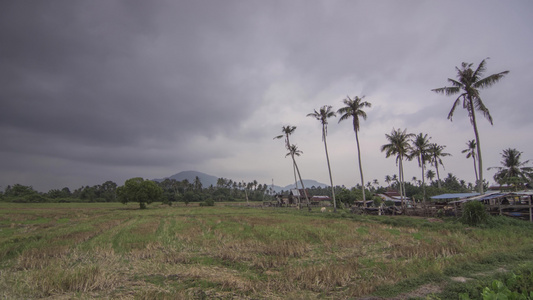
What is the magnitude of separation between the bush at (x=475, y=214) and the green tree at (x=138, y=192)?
5795 centimetres

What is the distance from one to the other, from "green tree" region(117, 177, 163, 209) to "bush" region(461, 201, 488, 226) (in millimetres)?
57947

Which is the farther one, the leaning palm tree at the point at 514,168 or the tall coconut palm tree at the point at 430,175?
the tall coconut palm tree at the point at 430,175

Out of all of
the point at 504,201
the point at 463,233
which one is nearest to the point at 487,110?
the point at 463,233

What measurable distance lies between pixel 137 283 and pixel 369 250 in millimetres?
10232

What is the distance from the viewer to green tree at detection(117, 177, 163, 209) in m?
57.5

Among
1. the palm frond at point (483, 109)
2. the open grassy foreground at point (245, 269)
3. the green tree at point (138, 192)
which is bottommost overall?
the open grassy foreground at point (245, 269)

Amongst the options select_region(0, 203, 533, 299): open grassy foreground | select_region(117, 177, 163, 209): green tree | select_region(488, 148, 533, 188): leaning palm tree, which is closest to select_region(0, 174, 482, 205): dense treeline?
select_region(117, 177, 163, 209): green tree

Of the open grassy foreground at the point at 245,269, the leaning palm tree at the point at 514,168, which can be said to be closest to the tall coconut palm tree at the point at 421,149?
the leaning palm tree at the point at 514,168

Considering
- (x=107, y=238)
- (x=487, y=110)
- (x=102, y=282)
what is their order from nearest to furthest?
(x=102, y=282) < (x=107, y=238) < (x=487, y=110)

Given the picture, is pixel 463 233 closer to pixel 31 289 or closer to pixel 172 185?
pixel 31 289

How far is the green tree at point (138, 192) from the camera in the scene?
57.5m

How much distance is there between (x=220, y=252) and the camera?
1182 cm

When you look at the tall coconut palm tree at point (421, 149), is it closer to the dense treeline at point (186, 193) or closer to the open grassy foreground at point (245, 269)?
the dense treeline at point (186, 193)

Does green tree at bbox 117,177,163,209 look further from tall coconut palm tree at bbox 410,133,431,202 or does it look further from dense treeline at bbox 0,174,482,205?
tall coconut palm tree at bbox 410,133,431,202
